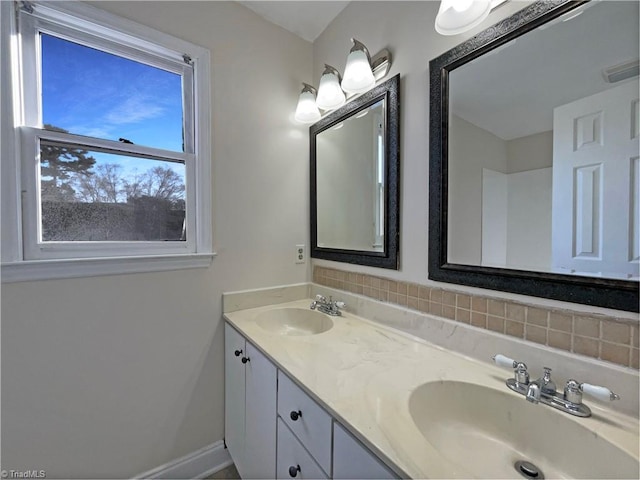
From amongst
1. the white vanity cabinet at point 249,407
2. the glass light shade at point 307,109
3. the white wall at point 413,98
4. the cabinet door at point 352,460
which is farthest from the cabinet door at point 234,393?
the glass light shade at point 307,109

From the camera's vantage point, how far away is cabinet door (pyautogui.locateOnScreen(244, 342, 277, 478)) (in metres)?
0.99

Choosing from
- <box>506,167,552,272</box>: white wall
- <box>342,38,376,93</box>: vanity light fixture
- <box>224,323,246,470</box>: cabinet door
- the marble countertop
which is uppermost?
<box>342,38,376,93</box>: vanity light fixture

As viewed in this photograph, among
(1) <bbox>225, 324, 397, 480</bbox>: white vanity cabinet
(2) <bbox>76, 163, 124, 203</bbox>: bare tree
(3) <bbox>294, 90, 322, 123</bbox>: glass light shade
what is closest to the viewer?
(1) <bbox>225, 324, 397, 480</bbox>: white vanity cabinet

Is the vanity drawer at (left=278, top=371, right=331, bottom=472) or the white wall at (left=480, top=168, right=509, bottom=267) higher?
the white wall at (left=480, top=168, right=509, bottom=267)

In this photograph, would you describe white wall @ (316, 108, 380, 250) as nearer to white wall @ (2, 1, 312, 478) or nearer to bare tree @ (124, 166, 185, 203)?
white wall @ (2, 1, 312, 478)

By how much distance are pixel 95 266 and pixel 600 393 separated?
66.1 inches

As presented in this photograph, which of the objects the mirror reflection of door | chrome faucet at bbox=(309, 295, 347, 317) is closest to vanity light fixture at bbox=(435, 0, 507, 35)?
the mirror reflection of door

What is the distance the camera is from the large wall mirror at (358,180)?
1207 mm

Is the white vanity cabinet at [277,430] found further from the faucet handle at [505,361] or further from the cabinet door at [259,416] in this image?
the faucet handle at [505,361]

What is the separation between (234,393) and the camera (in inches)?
52.1

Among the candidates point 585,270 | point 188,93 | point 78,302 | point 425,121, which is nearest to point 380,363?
point 585,270

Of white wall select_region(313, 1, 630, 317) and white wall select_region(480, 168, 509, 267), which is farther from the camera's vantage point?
white wall select_region(313, 1, 630, 317)

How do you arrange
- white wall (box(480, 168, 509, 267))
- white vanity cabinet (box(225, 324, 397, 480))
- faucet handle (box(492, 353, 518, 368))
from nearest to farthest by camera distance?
white vanity cabinet (box(225, 324, 397, 480)), faucet handle (box(492, 353, 518, 368)), white wall (box(480, 168, 509, 267))

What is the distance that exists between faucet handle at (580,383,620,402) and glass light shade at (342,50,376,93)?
131 cm
